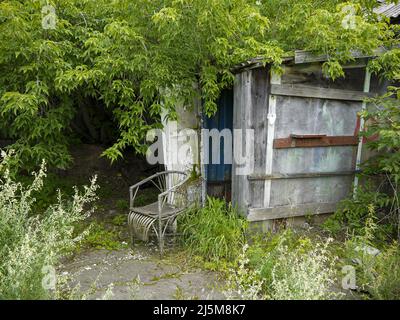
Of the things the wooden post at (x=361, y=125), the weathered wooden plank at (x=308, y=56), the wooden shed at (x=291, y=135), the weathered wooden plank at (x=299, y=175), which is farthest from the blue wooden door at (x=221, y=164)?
the wooden post at (x=361, y=125)

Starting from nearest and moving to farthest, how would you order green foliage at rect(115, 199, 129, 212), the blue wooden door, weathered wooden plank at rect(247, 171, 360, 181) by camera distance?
weathered wooden plank at rect(247, 171, 360, 181), the blue wooden door, green foliage at rect(115, 199, 129, 212)

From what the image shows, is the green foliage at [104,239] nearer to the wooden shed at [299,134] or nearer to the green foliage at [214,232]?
the green foliage at [214,232]

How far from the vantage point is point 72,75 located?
14.4 feet

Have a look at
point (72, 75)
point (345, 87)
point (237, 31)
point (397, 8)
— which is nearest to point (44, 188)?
point (72, 75)

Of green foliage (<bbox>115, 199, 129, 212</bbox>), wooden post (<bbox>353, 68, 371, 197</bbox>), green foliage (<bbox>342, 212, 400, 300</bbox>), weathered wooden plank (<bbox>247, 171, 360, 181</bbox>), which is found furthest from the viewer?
green foliage (<bbox>115, 199, 129, 212</bbox>)

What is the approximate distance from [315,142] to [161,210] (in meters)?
2.60

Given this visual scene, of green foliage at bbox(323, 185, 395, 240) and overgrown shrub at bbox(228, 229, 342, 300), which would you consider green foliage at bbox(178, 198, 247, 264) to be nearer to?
overgrown shrub at bbox(228, 229, 342, 300)

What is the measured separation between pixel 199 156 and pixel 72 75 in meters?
2.17

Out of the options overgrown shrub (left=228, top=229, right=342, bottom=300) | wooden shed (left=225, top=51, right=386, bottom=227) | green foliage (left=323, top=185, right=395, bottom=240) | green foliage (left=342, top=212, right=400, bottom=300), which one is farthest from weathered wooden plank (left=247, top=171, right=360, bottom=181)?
green foliage (left=342, top=212, right=400, bottom=300)

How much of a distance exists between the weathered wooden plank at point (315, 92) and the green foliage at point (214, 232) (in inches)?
72.3

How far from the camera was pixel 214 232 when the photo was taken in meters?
4.43

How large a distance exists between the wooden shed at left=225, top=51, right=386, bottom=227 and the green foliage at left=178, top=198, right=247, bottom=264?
13.6 inches

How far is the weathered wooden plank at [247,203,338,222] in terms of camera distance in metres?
4.88

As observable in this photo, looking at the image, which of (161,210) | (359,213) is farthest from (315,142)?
(161,210)
